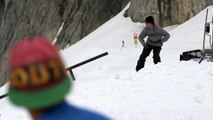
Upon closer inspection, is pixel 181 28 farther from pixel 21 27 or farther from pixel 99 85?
pixel 21 27

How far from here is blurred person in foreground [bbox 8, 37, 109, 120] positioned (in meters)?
2.16

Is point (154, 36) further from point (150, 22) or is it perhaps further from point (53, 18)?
point (53, 18)

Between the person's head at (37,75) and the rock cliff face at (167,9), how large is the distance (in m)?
22.8

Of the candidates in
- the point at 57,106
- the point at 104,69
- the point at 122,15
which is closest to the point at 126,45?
the point at 122,15

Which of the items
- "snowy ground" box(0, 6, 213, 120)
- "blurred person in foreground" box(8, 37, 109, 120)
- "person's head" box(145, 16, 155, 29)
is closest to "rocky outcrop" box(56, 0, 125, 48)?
"snowy ground" box(0, 6, 213, 120)

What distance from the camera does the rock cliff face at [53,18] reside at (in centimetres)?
3531

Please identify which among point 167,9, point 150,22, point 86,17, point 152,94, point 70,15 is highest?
point 150,22

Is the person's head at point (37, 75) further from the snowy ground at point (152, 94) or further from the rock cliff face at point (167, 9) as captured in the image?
the rock cliff face at point (167, 9)

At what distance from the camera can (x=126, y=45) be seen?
23562 millimetres

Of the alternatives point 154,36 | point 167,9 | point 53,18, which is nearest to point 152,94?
point 154,36

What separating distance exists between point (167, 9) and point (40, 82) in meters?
24.6

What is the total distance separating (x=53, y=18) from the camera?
4053 cm

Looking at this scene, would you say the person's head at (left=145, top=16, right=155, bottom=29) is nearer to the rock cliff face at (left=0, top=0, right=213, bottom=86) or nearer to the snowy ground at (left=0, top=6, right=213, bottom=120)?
the snowy ground at (left=0, top=6, right=213, bottom=120)

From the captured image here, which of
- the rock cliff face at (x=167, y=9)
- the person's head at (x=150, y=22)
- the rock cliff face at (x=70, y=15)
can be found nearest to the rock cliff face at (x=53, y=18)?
the rock cliff face at (x=70, y=15)
